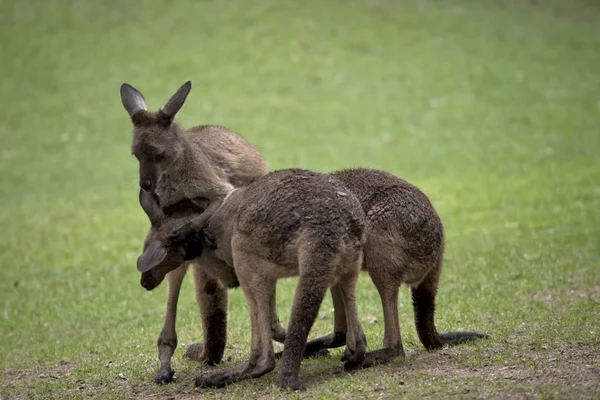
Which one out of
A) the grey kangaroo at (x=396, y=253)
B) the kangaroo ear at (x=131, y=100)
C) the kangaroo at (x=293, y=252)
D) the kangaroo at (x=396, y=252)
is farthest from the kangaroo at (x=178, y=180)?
the kangaroo at (x=396, y=252)

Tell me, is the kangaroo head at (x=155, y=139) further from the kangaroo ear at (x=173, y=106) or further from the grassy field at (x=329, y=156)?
the grassy field at (x=329, y=156)

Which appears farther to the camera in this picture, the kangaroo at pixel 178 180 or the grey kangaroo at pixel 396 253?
the kangaroo at pixel 178 180

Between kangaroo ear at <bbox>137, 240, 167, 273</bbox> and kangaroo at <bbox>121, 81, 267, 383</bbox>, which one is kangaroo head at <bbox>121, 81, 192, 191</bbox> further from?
kangaroo ear at <bbox>137, 240, 167, 273</bbox>

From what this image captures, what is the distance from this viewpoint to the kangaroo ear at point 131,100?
822cm

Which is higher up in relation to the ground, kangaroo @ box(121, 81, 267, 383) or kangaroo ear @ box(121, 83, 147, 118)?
kangaroo ear @ box(121, 83, 147, 118)

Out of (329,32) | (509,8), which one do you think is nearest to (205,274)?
(329,32)

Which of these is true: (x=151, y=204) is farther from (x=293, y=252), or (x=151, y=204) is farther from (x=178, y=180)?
(x=293, y=252)

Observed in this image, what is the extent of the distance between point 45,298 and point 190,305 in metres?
1.97

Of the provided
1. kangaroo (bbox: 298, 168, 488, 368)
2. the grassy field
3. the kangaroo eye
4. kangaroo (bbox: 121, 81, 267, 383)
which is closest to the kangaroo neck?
kangaroo (bbox: 121, 81, 267, 383)

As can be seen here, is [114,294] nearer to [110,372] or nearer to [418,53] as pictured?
[110,372]

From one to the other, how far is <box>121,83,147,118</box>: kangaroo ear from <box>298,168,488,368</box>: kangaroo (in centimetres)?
168

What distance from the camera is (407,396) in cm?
649

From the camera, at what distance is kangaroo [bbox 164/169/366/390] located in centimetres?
699

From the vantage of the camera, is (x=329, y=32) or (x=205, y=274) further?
(x=329, y=32)
